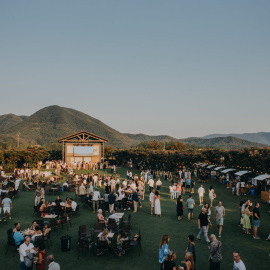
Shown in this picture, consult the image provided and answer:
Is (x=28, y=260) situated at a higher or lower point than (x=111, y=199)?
lower

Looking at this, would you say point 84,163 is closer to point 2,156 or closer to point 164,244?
point 2,156

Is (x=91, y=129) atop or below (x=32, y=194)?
atop

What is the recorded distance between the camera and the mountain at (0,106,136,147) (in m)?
127

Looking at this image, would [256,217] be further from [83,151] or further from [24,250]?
[83,151]

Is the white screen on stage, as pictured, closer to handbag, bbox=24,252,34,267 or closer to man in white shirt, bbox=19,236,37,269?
man in white shirt, bbox=19,236,37,269

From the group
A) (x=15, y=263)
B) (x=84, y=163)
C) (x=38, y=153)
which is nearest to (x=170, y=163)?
(x=84, y=163)

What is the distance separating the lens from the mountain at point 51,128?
12669cm

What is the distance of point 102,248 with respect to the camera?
9555 mm

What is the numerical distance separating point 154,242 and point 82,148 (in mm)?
30379

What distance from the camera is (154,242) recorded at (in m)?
11.1

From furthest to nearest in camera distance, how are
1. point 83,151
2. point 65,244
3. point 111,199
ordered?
point 83,151, point 111,199, point 65,244

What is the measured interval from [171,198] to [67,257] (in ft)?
38.5

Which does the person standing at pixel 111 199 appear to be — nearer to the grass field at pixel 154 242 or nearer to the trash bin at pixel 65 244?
the grass field at pixel 154 242

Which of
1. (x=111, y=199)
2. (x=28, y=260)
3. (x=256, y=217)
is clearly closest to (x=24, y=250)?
(x=28, y=260)
